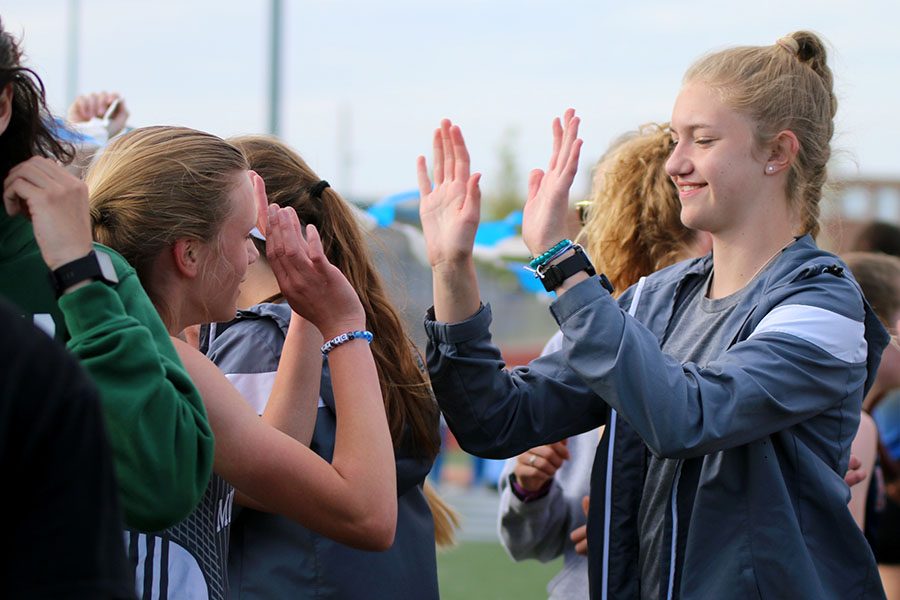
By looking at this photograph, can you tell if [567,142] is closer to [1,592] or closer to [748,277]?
[748,277]

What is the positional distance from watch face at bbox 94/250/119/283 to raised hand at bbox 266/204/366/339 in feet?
1.79

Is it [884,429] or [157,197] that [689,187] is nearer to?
[157,197]

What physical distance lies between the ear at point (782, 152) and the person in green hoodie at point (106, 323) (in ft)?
4.92

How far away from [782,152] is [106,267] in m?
1.61

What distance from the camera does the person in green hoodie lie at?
1.57m

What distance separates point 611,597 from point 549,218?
877mm

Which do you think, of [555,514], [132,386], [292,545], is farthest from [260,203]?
[555,514]

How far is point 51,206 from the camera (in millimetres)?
1641

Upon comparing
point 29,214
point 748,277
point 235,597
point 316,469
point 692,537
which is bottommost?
point 235,597

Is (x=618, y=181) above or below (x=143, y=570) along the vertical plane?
above

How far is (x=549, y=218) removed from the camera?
237 centimetres

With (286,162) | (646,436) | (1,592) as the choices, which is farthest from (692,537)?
(1,592)

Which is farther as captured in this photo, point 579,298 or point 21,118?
point 579,298

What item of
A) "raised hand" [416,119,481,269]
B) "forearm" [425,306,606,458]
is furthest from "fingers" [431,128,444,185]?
"forearm" [425,306,606,458]
